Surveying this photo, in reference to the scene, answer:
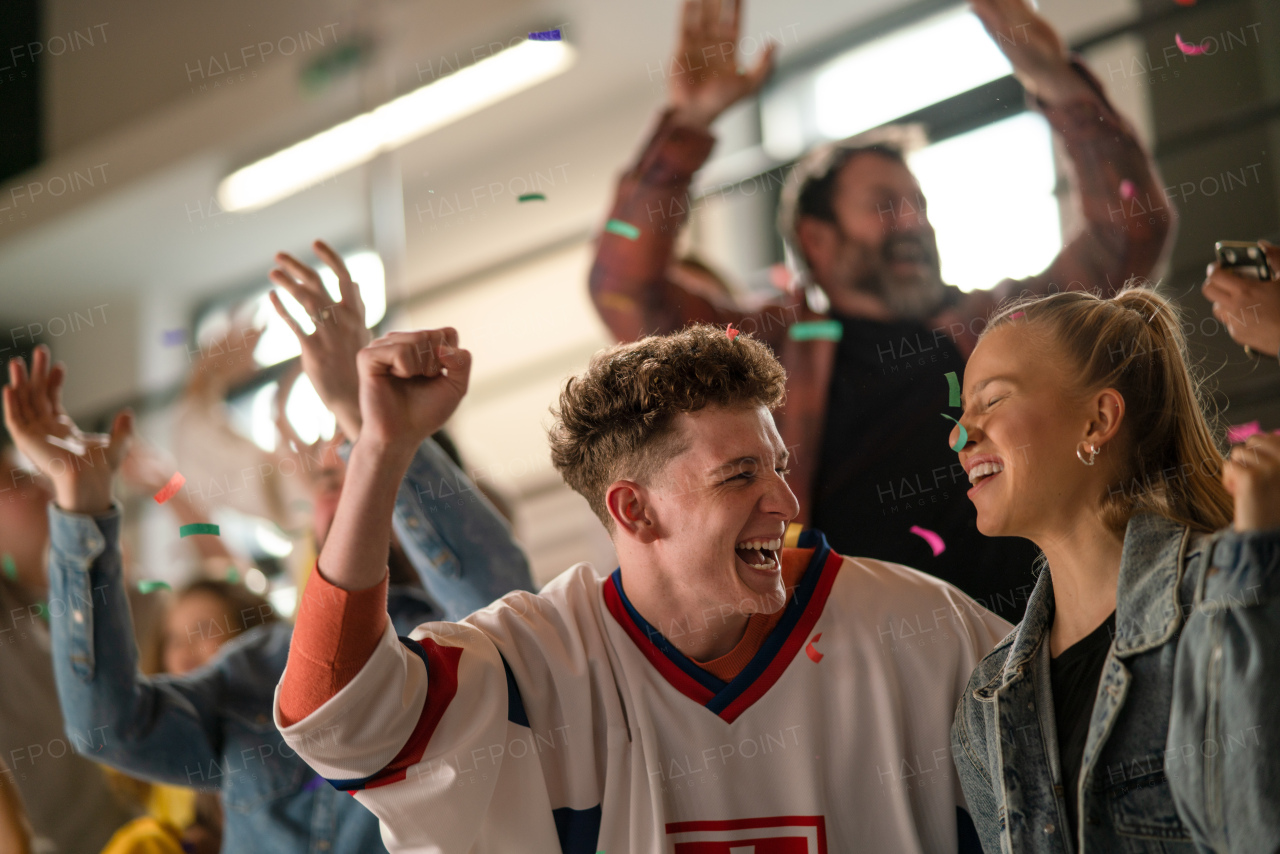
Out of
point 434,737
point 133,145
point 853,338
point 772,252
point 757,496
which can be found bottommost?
point 434,737

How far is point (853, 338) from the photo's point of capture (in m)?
1.72

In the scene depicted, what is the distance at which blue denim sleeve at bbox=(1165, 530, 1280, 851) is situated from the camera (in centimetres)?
89

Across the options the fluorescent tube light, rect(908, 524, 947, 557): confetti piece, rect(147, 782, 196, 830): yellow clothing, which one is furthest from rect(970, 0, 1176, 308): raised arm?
rect(147, 782, 196, 830): yellow clothing

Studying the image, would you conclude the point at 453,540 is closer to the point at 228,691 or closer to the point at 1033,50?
the point at 228,691

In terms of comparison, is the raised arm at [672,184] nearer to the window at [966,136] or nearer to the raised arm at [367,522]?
the window at [966,136]

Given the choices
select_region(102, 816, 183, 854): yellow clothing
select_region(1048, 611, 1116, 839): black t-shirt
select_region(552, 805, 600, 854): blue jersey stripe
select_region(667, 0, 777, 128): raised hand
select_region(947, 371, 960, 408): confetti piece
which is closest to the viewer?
select_region(1048, 611, 1116, 839): black t-shirt

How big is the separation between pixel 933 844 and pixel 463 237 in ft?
5.81

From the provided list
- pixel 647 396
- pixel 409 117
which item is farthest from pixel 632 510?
pixel 409 117

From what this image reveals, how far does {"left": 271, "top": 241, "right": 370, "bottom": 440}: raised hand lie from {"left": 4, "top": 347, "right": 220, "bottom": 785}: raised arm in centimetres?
55

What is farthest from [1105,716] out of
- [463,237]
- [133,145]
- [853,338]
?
[133,145]

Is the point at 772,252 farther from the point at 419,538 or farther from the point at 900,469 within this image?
the point at 419,538

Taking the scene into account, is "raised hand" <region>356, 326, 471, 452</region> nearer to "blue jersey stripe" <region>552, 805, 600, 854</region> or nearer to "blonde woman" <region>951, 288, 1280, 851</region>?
"blue jersey stripe" <region>552, 805, 600, 854</region>

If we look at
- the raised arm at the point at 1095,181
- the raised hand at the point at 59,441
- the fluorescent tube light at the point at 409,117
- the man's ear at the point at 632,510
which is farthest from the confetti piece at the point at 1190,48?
the raised hand at the point at 59,441

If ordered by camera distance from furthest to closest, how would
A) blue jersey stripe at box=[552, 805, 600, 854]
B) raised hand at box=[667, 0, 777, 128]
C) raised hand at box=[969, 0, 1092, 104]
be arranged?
raised hand at box=[667, 0, 777, 128] → raised hand at box=[969, 0, 1092, 104] → blue jersey stripe at box=[552, 805, 600, 854]
